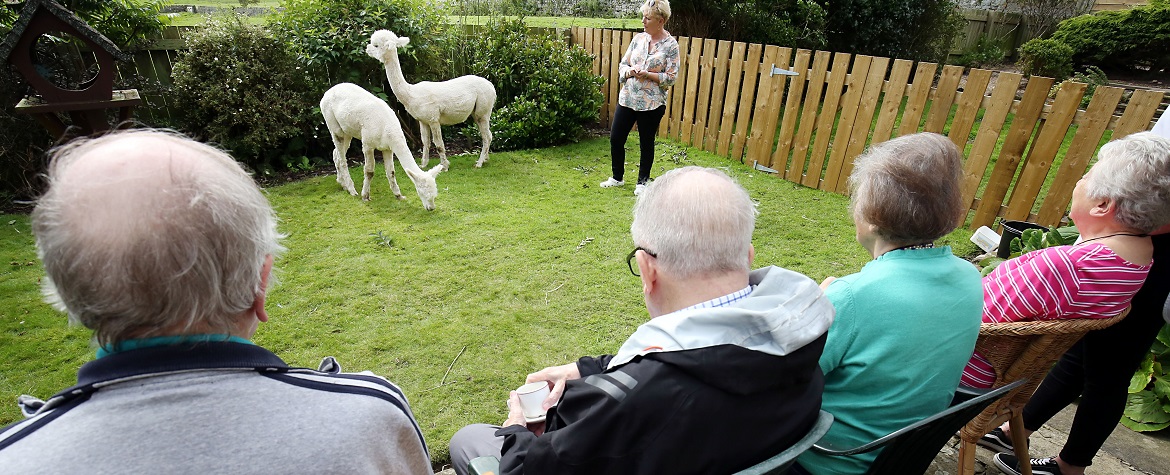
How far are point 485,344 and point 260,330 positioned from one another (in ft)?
4.50

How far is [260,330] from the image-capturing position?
338 cm

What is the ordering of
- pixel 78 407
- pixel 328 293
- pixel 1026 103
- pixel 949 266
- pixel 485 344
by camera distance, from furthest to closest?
pixel 1026 103
pixel 328 293
pixel 485 344
pixel 949 266
pixel 78 407

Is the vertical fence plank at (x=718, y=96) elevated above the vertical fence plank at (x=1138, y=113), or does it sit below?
below

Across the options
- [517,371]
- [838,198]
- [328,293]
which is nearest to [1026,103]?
[838,198]

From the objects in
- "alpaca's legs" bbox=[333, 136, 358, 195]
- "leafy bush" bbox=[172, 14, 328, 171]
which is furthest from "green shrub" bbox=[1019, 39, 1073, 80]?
"leafy bush" bbox=[172, 14, 328, 171]

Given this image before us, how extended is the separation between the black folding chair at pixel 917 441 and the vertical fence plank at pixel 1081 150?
3.64 metres

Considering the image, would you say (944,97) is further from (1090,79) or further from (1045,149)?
(1090,79)

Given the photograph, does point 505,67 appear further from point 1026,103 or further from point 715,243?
point 715,243

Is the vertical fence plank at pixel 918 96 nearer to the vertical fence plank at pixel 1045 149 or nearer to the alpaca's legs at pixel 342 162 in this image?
the vertical fence plank at pixel 1045 149

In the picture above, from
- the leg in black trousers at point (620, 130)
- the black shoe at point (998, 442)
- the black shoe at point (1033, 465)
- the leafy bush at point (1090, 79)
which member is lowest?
the black shoe at point (998, 442)

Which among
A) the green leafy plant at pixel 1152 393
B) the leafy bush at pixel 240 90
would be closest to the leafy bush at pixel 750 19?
the leafy bush at pixel 240 90

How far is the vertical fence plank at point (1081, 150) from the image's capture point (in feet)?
13.0

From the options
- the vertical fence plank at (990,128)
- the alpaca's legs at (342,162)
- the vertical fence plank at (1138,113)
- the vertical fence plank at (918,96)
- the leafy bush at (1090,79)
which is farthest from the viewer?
the leafy bush at (1090,79)

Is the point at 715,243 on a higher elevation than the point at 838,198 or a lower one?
higher
